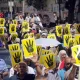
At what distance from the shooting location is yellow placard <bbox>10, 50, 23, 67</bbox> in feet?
34.7

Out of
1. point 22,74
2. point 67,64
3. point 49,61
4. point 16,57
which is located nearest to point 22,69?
point 22,74

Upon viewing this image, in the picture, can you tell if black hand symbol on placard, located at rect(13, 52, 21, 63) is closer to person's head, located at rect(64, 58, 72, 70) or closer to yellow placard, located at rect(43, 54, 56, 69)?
yellow placard, located at rect(43, 54, 56, 69)

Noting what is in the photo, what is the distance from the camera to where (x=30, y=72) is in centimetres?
952

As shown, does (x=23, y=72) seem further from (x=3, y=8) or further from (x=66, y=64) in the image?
(x=3, y=8)

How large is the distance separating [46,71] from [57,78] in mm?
A: 357

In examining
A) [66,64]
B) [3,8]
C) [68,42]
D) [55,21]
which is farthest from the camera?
[3,8]

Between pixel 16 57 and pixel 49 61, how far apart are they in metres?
0.90

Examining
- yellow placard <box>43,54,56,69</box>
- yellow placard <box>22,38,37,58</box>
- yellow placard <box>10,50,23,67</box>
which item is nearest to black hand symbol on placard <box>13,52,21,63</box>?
yellow placard <box>10,50,23,67</box>

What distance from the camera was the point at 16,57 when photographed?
1061 cm

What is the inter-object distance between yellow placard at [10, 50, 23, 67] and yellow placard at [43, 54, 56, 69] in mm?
728

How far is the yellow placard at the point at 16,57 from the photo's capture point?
10.6m

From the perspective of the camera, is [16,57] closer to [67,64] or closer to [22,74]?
[22,74]

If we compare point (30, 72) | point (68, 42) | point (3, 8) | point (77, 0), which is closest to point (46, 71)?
point (30, 72)

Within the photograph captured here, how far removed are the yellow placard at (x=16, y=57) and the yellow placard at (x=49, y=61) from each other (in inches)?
28.7
